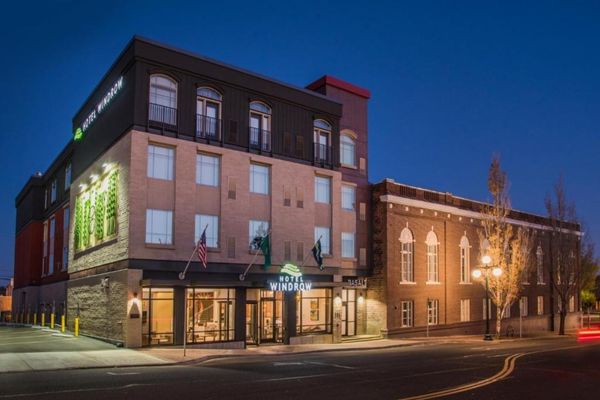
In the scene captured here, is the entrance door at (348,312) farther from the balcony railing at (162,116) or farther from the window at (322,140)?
the balcony railing at (162,116)

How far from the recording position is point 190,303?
31.2 metres

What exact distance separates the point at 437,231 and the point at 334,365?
25.6 metres

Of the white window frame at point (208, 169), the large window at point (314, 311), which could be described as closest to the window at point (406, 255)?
the large window at point (314, 311)

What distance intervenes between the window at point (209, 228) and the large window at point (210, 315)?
2635 mm

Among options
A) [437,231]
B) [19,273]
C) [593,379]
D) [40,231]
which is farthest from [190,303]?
[19,273]

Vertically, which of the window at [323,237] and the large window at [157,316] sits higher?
the window at [323,237]

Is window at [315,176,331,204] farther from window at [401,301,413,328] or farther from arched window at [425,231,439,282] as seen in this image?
arched window at [425,231,439,282]

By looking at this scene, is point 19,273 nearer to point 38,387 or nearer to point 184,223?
point 184,223

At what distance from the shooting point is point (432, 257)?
151 ft

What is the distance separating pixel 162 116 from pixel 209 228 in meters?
6.50

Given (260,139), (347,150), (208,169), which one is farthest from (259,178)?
(347,150)

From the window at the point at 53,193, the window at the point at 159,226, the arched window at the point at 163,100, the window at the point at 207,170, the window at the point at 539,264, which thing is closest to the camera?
the window at the point at 159,226

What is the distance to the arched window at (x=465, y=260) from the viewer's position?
49.2 m

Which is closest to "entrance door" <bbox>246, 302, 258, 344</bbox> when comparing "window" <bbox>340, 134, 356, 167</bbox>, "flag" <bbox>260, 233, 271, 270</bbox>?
"flag" <bbox>260, 233, 271, 270</bbox>
